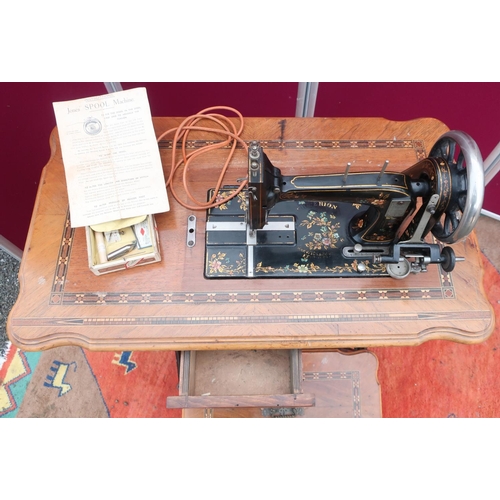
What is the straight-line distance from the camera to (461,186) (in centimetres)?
122

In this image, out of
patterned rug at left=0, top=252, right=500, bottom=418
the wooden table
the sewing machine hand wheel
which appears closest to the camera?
the sewing machine hand wheel

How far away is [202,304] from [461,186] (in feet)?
3.04

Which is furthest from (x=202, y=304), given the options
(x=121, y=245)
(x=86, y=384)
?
(x=86, y=384)

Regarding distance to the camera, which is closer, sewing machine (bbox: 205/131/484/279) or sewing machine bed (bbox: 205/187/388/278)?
sewing machine (bbox: 205/131/484/279)

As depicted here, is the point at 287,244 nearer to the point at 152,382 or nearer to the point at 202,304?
the point at 202,304

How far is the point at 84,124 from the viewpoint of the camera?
152 cm

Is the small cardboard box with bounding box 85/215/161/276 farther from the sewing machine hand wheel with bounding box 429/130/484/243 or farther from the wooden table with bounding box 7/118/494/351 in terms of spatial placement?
the sewing machine hand wheel with bounding box 429/130/484/243

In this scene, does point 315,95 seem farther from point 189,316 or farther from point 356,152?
point 189,316

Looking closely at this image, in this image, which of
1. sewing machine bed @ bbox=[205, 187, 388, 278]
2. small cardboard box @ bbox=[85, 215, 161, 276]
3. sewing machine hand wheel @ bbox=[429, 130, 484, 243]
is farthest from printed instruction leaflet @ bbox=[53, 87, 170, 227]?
sewing machine hand wheel @ bbox=[429, 130, 484, 243]

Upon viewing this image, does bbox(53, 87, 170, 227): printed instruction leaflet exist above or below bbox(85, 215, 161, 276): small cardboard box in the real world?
above

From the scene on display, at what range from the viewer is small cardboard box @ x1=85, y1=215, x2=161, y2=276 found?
1.44 m

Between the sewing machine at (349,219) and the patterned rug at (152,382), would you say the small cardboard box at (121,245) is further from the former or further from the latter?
the patterned rug at (152,382)

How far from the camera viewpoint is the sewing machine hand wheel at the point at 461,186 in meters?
1.15

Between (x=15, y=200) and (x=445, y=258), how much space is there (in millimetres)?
2160
